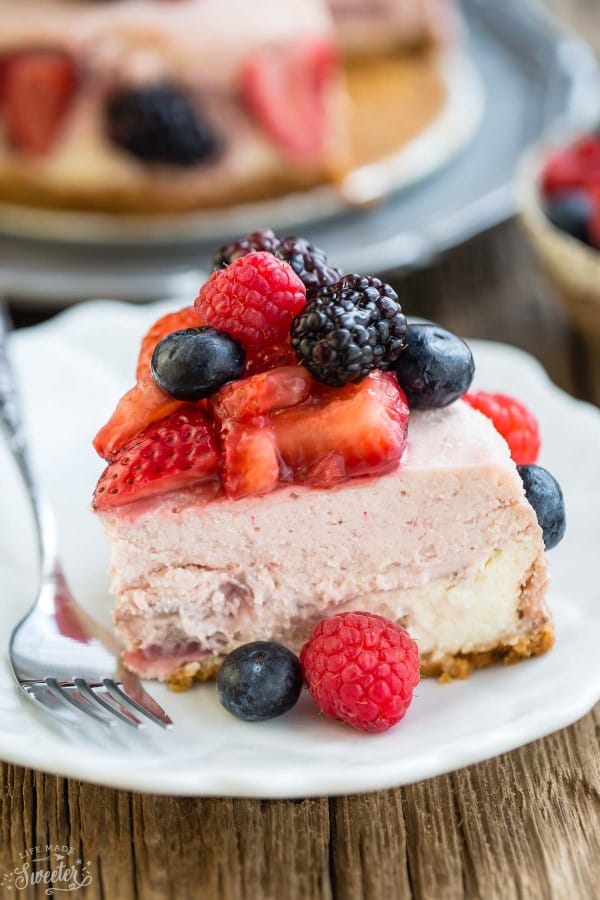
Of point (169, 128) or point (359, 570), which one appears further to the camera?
point (169, 128)

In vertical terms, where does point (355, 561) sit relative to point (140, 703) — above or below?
above

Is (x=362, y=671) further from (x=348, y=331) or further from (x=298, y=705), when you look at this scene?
(x=348, y=331)

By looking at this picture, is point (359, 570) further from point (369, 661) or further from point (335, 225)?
point (335, 225)

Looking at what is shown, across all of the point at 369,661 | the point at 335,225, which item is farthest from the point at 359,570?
the point at 335,225

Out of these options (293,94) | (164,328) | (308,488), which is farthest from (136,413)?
(293,94)

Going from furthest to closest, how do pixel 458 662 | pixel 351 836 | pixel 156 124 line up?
pixel 156 124, pixel 458 662, pixel 351 836

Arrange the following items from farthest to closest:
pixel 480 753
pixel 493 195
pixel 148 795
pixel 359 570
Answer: pixel 493 195 → pixel 359 570 → pixel 148 795 → pixel 480 753

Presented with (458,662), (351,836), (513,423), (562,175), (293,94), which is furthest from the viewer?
(293,94)
